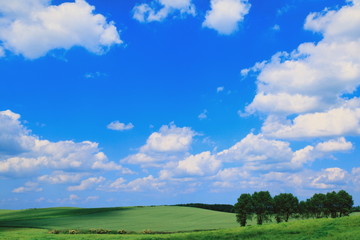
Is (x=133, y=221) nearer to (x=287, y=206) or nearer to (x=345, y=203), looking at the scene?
(x=287, y=206)

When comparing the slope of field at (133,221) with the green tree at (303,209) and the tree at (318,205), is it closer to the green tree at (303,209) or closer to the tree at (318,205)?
the green tree at (303,209)

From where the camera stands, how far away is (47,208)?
500 ft

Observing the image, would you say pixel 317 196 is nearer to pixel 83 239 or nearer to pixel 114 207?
pixel 83 239

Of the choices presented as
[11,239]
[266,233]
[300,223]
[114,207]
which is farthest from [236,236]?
[114,207]

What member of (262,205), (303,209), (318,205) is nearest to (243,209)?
(262,205)

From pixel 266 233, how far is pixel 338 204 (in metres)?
61.8

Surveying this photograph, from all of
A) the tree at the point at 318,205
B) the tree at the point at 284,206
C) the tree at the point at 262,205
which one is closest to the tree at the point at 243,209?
the tree at the point at 262,205

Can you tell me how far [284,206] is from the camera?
8844 cm

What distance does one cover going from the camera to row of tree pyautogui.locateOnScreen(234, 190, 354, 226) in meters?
85.6

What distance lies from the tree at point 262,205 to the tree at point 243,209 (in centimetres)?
145

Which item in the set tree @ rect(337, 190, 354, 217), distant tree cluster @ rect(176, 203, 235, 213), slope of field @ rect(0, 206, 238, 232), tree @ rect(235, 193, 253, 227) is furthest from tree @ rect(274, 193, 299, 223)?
distant tree cluster @ rect(176, 203, 235, 213)

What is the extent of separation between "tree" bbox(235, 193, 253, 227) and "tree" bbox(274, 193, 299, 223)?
754 cm

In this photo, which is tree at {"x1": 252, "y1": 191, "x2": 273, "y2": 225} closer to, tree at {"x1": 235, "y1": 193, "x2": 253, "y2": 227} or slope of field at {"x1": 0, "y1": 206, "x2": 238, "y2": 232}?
tree at {"x1": 235, "y1": 193, "x2": 253, "y2": 227}

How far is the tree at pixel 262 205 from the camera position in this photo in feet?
282
